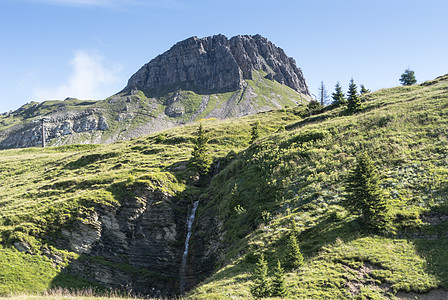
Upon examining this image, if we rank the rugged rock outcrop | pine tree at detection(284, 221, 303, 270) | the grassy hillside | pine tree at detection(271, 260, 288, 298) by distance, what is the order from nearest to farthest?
pine tree at detection(271, 260, 288, 298) → the grassy hillside → pine tree at detection(284, 221, 303, 270) → the rugged rock outcrop

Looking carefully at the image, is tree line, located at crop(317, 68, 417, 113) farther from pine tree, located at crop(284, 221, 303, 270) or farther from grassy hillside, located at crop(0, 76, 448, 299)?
pine tree, located at crop(284, 221, 303, 270)

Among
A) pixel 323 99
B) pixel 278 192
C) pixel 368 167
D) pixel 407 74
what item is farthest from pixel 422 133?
pixel 323 99

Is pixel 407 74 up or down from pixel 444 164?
up

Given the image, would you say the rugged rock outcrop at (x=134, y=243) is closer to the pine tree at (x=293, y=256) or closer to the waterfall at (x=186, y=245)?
the waterfall at (x=186, y=245)

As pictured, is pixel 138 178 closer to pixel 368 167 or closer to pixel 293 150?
pixel 293 150

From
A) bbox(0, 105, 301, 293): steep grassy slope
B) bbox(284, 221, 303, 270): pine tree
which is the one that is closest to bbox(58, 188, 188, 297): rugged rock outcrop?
bbox(0, 105, 301, 293): steep grassy slope

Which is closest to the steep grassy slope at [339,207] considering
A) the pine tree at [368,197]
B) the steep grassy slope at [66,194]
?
the pine tree at [368,197]

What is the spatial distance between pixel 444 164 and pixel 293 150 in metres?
15.6

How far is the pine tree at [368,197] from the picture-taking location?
65.9ft

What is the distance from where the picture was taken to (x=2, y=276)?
2531 cm

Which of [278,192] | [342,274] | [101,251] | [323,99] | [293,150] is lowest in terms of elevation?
[101,251]

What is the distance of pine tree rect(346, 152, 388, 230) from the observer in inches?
790

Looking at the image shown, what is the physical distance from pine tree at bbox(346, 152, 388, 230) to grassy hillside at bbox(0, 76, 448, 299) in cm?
91

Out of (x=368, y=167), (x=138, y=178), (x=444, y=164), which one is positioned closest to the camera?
(x=368, y=167)
